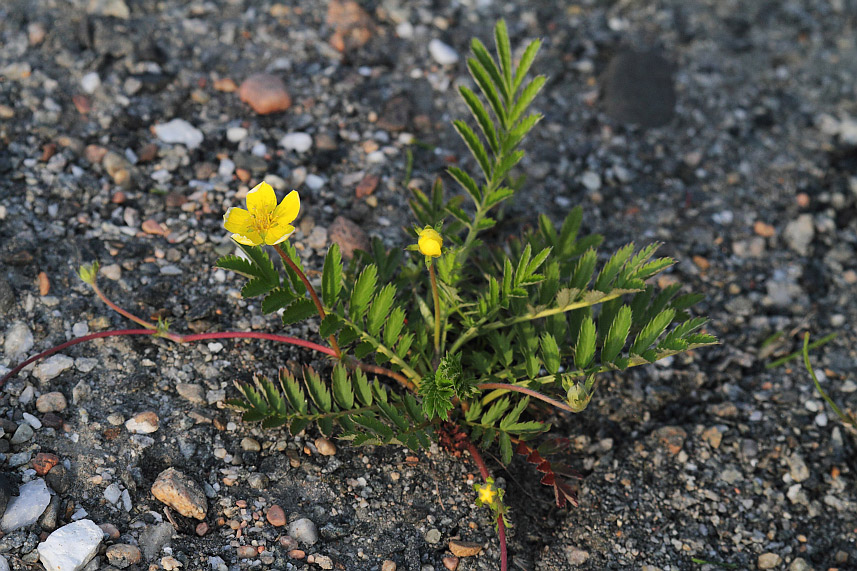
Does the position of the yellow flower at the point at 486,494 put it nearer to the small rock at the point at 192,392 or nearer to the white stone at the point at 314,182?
the small rock at the point at 192,392

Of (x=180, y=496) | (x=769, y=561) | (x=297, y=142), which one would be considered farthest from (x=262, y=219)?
(x=769, y=561)

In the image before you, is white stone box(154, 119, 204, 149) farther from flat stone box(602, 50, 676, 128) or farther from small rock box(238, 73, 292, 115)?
flat stone box(602, 50, 676, 128)

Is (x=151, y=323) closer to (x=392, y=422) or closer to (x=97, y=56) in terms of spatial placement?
(x=392, y=422)

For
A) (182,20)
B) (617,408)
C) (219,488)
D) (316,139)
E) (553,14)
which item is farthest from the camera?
(553,14)

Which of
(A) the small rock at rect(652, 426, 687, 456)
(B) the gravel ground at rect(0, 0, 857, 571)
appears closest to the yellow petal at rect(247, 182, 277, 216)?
(B) the gravel ground at rect(0, 0, 857, 571)

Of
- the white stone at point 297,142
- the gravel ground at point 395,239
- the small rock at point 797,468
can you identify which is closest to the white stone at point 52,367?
the gravel ground at point 395,239

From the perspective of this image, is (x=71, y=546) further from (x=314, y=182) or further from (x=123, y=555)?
(x=314, y=182)

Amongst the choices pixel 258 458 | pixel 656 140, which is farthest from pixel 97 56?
pixel 656 140
